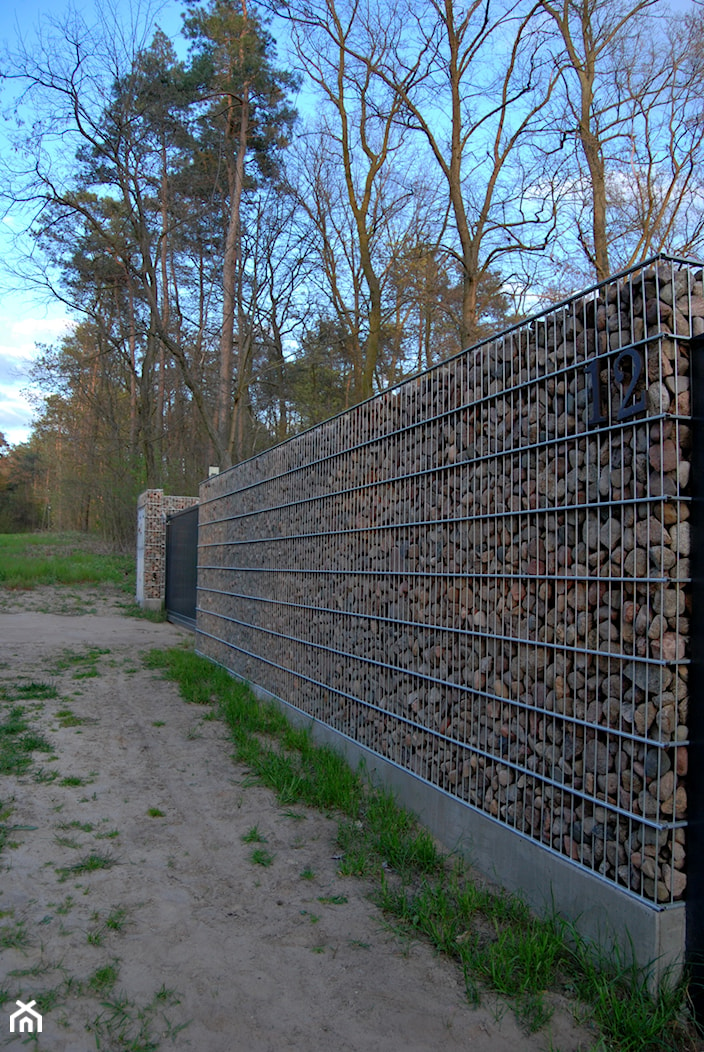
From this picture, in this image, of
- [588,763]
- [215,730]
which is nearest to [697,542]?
[588,763]

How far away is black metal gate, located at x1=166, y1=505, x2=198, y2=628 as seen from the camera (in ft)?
41.5

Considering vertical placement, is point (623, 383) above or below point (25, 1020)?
above

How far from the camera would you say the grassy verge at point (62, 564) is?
19.6m

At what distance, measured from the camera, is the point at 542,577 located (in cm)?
306

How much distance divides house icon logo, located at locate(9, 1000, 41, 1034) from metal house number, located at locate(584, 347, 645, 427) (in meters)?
2.59

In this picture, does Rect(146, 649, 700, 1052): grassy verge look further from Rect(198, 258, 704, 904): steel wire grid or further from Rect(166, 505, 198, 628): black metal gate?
Rect(166, 505, 198, 628): black metal gate

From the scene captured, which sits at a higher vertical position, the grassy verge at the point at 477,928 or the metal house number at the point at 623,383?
the metal house number at the point at 623,383

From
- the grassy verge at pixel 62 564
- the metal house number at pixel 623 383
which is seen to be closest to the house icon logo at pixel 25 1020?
the metal house number at pixel 623 383

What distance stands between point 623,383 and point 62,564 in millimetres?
21652

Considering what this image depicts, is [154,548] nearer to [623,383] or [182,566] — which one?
[182,566]

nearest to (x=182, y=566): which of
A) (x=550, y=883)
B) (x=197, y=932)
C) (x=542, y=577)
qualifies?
(x=197, y=932)

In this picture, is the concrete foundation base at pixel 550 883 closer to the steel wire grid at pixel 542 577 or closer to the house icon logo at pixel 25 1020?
the steel wire grid at pixel 542 577

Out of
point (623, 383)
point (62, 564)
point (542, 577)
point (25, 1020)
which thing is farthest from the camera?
point (62, 564)

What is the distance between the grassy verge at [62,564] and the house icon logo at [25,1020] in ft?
56.8
